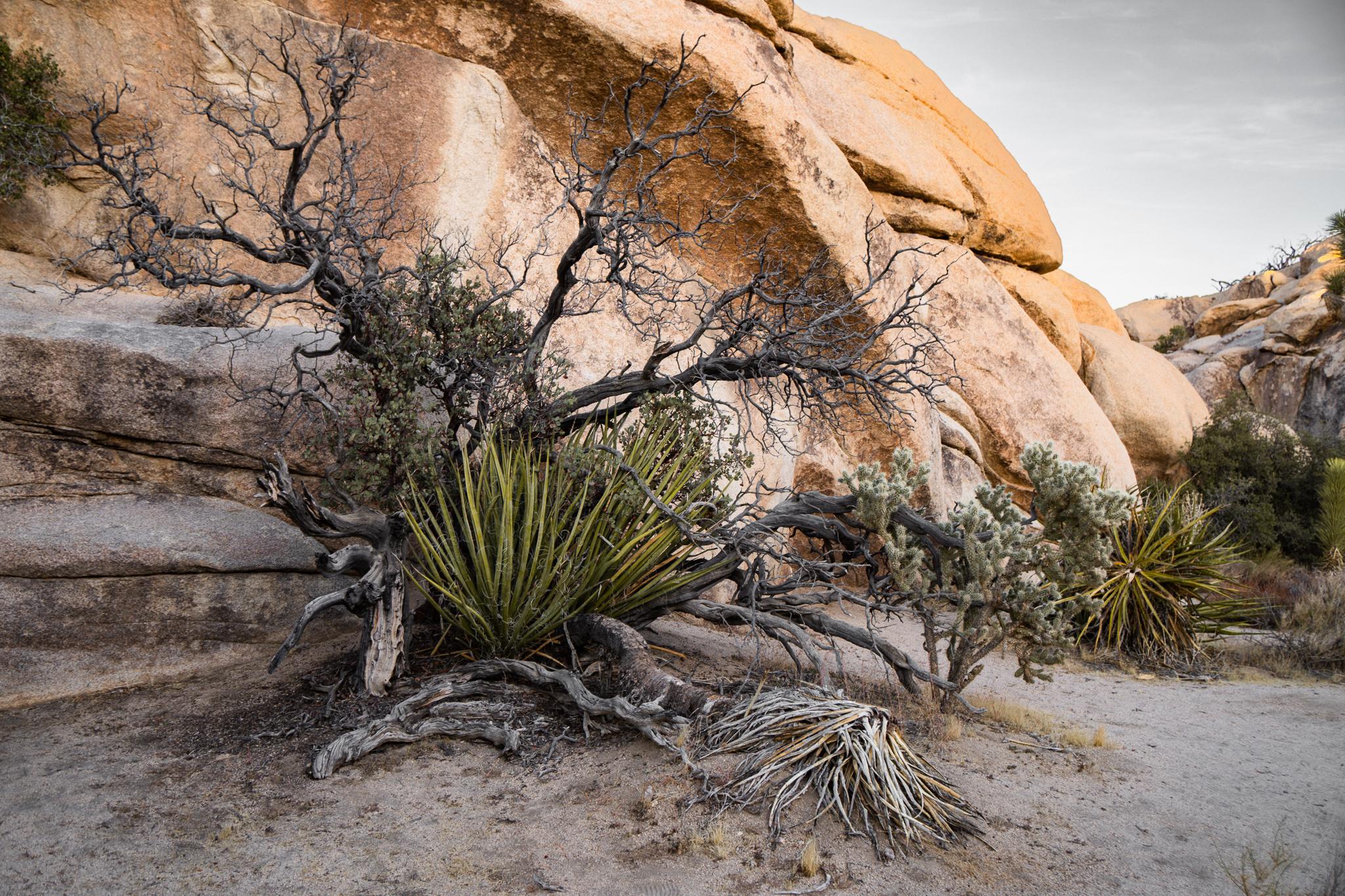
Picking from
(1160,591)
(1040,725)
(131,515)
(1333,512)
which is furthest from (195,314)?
(1333,512)

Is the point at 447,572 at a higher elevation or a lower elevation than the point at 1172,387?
lower

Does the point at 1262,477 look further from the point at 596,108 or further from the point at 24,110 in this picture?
the point at 24,110

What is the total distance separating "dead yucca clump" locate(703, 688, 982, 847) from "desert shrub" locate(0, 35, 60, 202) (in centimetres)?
710

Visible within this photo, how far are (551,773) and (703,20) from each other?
7951 millimetres

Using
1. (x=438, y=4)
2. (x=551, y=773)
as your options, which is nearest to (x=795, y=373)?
(x=551, y=773)

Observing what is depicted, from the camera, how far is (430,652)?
5.25 meters

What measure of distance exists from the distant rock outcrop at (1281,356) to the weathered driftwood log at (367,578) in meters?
18.2

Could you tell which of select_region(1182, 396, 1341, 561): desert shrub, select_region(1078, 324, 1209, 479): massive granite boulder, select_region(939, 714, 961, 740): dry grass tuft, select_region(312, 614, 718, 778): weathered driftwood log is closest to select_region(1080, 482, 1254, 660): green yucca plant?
select_region(939, 714, 961, 740): dry grass tuft

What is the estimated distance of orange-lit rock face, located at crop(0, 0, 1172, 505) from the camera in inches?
306

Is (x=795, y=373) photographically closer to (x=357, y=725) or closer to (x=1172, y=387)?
(x=357, y=725)

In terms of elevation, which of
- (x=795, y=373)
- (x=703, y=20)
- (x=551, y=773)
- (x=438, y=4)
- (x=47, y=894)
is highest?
(x=703, y=20)

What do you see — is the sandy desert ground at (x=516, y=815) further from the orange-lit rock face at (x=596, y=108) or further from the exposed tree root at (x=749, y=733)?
the orange-lit rock face at (x=596, y=108)

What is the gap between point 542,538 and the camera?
4945 millimetres

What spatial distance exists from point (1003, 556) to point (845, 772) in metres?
1.80
